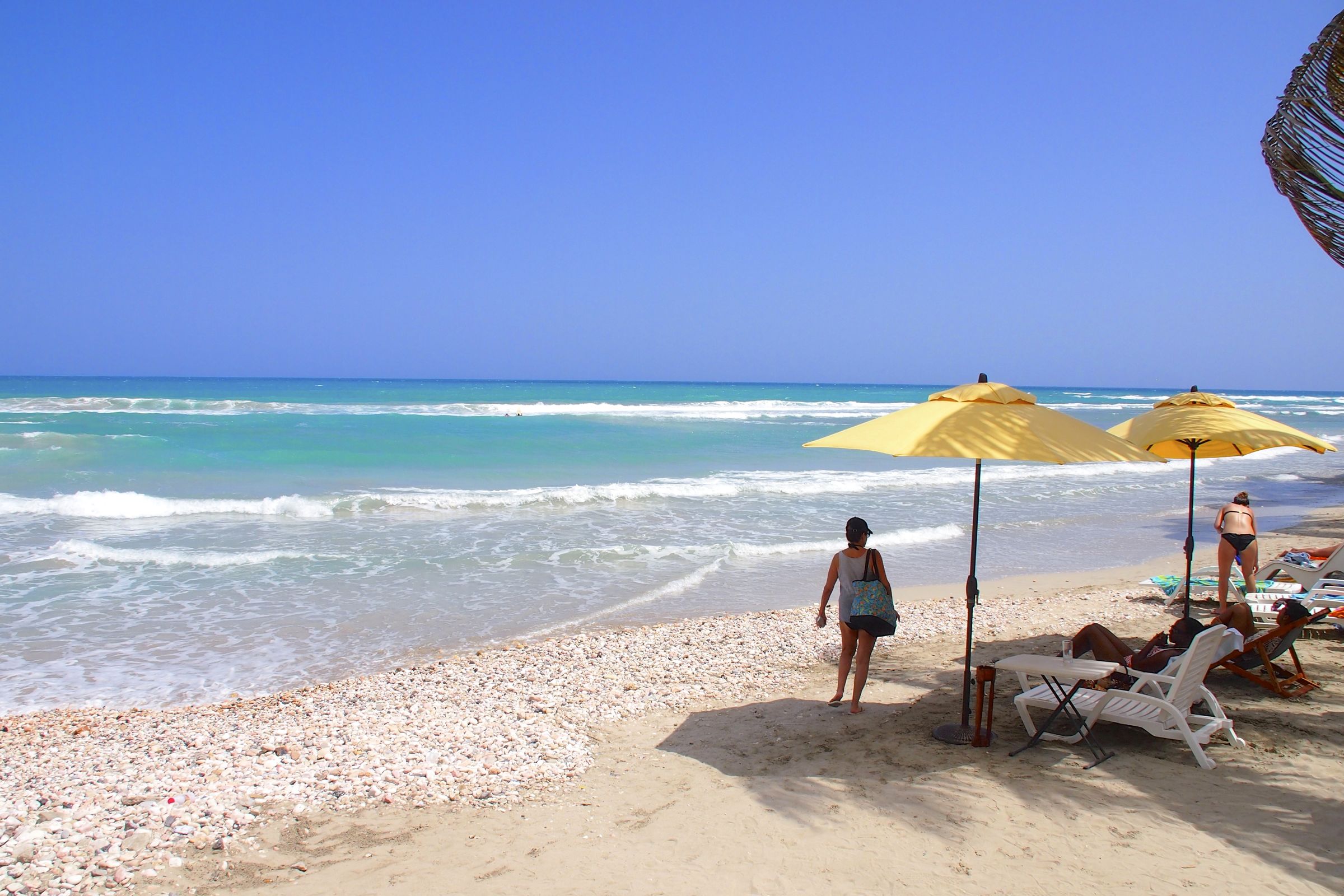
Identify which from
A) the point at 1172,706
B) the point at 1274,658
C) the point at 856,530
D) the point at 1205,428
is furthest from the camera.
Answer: the point at 1205,428

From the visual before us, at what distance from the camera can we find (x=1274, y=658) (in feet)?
19.9

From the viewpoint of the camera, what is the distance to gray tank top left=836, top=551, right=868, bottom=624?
551 centimetres

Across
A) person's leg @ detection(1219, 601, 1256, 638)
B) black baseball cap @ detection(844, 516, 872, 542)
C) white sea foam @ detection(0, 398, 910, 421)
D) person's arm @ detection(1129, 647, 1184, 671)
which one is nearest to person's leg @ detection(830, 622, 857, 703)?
black baseball cap @ detection(844, 516, 872, 542)

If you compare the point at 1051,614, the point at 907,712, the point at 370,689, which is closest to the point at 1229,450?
the point at 1051,614

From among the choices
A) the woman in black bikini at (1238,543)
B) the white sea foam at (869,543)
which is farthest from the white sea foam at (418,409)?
the woman in black bikini at (1238,543)

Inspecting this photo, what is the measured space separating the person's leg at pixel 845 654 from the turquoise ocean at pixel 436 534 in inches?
132

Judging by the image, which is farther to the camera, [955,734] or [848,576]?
[848,576]

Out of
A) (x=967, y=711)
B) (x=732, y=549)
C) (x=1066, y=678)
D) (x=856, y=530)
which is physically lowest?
(x=732, y=549)

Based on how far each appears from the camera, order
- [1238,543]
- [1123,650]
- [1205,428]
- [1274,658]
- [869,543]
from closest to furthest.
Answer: [1123,650], [1274,658], [1205,428], [1238,543], [869,543]

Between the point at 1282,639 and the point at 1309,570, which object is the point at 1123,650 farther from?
the point at 1309,570

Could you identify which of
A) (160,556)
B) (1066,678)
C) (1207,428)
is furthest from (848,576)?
(160,556)

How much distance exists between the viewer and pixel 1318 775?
15.0 ft

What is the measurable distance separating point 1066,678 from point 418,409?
46.7m

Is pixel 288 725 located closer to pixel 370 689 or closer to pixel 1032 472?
pixel 370 689
